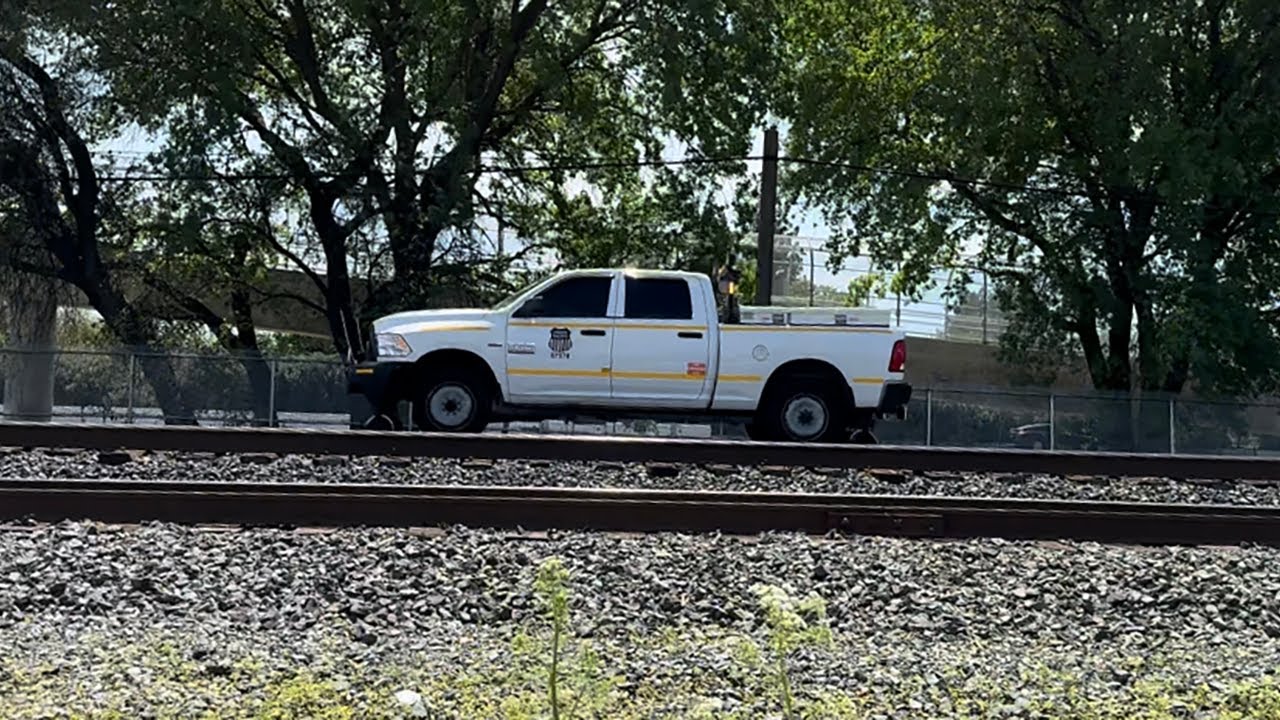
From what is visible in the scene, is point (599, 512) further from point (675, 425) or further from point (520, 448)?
point (675, 425)

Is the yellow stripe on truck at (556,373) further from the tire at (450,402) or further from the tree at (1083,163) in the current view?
the tree at (1083,163)

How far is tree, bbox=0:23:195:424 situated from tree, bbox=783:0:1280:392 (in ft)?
53.6

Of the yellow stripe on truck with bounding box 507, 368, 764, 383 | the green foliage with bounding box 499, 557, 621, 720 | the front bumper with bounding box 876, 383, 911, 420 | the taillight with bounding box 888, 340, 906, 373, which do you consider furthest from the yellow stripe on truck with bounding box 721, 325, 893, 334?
the green foliage with bounding box 499, 557, 621, 720

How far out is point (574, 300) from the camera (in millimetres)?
15758

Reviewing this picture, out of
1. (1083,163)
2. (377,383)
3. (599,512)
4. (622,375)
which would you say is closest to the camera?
(599,512)

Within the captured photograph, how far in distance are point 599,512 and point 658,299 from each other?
7.38 metres

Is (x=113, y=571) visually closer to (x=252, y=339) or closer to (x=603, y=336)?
(x=603, y=336)

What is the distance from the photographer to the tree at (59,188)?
29141mm

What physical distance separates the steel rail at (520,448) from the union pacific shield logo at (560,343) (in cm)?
280

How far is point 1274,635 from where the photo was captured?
693 cm

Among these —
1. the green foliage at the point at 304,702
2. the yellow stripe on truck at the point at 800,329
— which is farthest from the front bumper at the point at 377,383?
the green foliage at the point at 304,702

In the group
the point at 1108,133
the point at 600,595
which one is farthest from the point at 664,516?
the point at 1108,133

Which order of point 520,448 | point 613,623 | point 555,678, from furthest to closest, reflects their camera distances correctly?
point 520,448, point 613,623, point 555,678

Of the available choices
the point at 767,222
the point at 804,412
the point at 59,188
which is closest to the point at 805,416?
the point at 804,412
